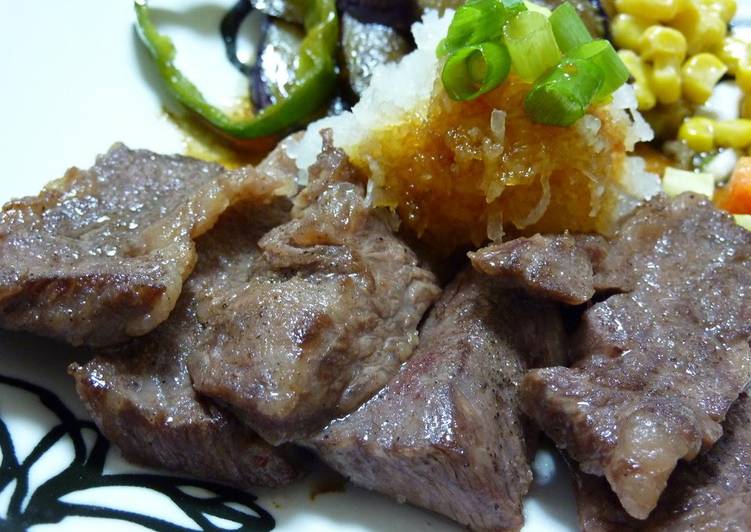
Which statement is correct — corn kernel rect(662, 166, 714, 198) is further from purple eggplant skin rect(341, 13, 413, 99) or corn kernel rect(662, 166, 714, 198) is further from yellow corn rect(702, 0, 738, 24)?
purple eggplant skin rect(341, 13, 413, 99)

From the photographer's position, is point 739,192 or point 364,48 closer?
point 739,192

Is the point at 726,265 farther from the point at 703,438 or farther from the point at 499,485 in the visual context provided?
the point at 499,485

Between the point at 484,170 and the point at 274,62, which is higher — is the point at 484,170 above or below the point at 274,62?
below

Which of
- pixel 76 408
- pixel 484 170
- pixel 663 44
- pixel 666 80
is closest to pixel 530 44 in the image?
pixel 484 170

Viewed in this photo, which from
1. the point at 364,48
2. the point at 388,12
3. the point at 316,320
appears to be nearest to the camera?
the point at 316,320

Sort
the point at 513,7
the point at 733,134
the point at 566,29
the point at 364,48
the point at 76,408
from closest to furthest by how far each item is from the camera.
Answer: the point at 76,408 < the point at 513,7 < the point at 566,29 < the point at 733,134 < the point at 364,48

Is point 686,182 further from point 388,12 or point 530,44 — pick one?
point 388,12

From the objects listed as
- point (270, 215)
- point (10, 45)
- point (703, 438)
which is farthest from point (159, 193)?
point (703, 438)

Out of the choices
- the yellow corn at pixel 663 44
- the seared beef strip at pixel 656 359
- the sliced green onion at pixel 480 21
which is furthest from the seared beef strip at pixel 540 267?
the yellow corn at pixel 663 44
